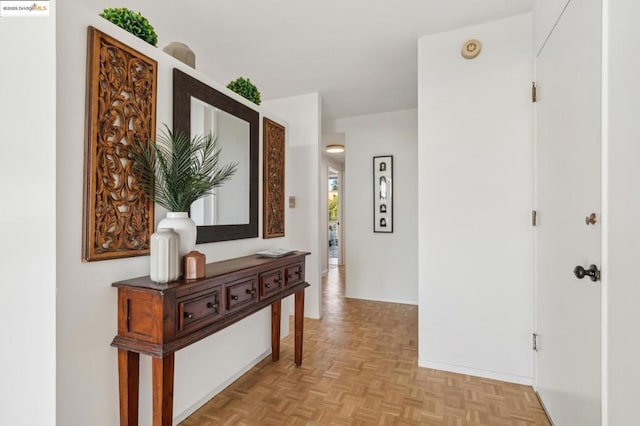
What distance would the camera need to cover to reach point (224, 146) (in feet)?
7.00

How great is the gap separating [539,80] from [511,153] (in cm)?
50

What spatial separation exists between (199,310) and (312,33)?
2.24m

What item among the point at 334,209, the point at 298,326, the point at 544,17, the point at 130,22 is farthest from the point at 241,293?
the point at 334,209

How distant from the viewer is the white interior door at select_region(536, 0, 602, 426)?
1311 mm

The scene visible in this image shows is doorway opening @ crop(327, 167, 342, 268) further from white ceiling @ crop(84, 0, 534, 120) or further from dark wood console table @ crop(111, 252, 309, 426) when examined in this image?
dark wood console table @ crop(111, 252, 309, 426)

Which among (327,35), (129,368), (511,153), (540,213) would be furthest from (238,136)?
(540,213)

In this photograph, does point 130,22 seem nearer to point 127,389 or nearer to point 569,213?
point 127,389

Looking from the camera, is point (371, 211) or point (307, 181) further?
point (371, 211)

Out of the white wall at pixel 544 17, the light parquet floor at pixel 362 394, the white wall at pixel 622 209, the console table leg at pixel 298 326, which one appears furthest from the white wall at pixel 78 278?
the white wall at pixel 544 17

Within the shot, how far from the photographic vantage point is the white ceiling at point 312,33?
7.04ft

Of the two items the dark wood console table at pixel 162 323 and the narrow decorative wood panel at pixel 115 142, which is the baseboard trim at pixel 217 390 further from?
the narrow decorative wood panel at pixel 115 142
